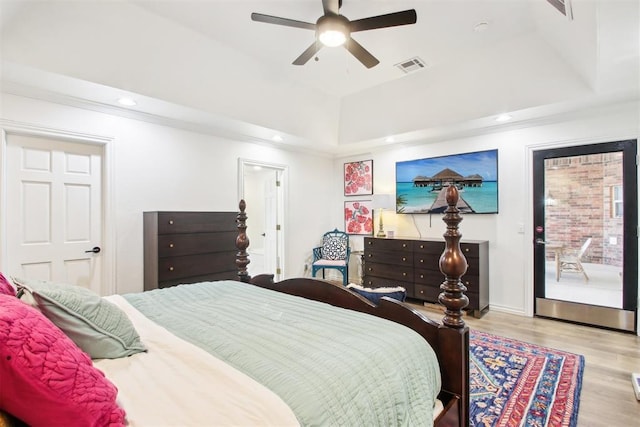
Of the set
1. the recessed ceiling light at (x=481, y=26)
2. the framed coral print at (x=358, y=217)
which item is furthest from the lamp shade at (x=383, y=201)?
the recessed ceiling light at (x=481, y=26)

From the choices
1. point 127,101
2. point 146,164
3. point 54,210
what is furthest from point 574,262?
point 54,210

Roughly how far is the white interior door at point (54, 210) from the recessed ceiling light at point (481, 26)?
13.3ft

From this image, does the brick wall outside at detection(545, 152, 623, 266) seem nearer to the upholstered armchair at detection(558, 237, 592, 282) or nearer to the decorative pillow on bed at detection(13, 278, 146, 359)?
the upholstered armchair at detection(558, 237, 592, 282)

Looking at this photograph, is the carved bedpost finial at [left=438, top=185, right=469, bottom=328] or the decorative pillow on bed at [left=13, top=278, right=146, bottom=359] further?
the carved bedpost finial at [left=438, top=185, right=469, bottom=328]

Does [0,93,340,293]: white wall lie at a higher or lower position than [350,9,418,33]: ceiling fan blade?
lower

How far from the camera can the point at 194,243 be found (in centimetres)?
354

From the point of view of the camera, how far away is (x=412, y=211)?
488 cm

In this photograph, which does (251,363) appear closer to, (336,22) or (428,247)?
(336,22)

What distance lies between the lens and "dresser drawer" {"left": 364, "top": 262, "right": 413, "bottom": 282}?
4445mm

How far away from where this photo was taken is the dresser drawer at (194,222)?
3342 millimetres

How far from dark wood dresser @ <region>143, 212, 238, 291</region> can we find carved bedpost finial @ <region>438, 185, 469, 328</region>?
283 cm

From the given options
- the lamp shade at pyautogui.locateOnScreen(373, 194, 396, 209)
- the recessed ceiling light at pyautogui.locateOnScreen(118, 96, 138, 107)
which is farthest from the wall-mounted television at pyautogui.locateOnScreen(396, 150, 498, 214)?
the recessed ceiling light at pyautogui.locateOnScreen(118, 96, 138, 107)

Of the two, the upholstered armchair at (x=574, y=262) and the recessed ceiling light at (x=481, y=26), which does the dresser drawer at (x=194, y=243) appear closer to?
the recessed ceiling light at (x=481, y=26)

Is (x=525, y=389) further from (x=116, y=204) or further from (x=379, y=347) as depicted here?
(x=116, y=204)
